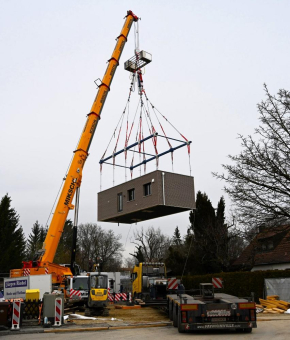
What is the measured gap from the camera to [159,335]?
12070 millimetres

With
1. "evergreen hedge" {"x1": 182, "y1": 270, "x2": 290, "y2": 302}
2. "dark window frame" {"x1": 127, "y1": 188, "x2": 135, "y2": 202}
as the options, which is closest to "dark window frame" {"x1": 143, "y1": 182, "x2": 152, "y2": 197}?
"dark window frame" {"x1": 127, "y1": 188, "x2": 135, "y2": 202}

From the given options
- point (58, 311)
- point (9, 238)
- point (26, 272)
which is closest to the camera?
point (58, 311)

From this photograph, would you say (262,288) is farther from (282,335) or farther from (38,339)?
(38,339)

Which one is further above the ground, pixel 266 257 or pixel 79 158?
pixel 79 158

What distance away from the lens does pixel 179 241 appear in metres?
83.1

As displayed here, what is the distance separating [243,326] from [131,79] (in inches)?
613

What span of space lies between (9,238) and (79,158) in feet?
92.2

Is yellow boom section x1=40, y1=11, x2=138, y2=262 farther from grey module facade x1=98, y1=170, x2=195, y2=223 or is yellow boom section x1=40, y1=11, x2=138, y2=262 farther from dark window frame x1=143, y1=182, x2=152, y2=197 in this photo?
dark window frame x1=143, y1=182, x2=152, y2=197

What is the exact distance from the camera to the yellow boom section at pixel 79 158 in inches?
847

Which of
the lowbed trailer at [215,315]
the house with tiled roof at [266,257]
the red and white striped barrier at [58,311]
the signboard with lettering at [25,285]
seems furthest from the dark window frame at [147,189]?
the house with tiled roof at [266,257]

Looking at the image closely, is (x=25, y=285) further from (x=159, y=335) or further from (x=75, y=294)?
(x=159, y=335)

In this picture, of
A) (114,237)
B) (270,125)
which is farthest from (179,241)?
(270,125)

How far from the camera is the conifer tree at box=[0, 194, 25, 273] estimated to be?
1759 inches

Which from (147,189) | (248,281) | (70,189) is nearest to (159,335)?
(147,189)
